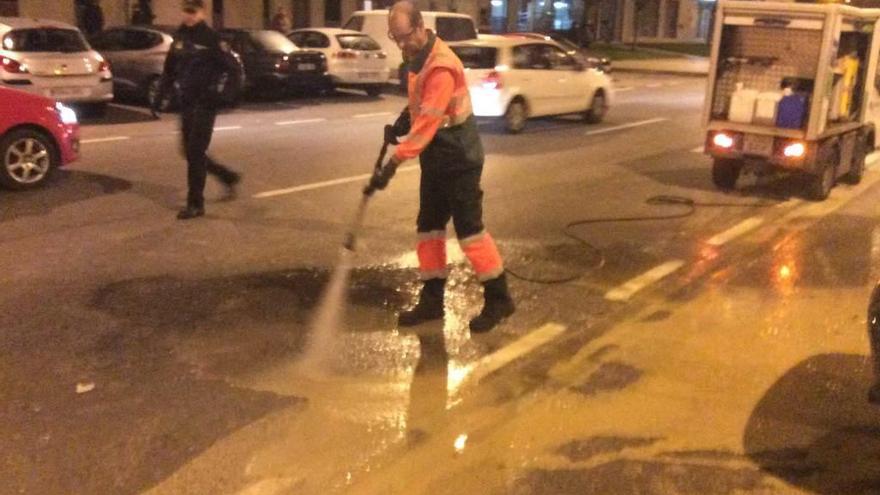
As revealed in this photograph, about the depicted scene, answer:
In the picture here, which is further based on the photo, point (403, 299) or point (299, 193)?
point (299, 193)

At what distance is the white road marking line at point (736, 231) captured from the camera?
882 cm

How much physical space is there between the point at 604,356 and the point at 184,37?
4841 millimetres

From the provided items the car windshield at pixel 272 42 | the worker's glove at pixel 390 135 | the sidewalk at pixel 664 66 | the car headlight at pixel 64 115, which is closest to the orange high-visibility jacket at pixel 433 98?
the worker's glove at pixel 390 135

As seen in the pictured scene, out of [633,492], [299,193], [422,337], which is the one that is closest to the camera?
[633,492]

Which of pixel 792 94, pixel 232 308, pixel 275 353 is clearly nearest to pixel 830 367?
pixel 275 353

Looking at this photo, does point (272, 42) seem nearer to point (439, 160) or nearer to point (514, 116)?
point (514, 116)

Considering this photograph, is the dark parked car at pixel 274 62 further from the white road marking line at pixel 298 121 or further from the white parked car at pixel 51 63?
the white parked car at pixel 51 63

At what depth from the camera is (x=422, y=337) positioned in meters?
6.08

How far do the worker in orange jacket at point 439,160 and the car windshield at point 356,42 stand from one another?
51.7ft

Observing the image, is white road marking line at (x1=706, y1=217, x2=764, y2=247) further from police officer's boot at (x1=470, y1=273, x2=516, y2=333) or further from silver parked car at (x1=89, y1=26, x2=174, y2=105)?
silver parked car at (x1=89, y1=26, x2=174, y2=105)

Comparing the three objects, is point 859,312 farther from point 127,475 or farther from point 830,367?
point 127,475

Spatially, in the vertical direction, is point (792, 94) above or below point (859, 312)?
above

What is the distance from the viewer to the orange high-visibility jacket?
5566 millimetres

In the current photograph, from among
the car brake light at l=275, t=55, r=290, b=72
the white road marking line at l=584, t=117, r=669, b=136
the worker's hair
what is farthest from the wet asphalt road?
the car brake light at l=275, t=55, r=290, b=72
